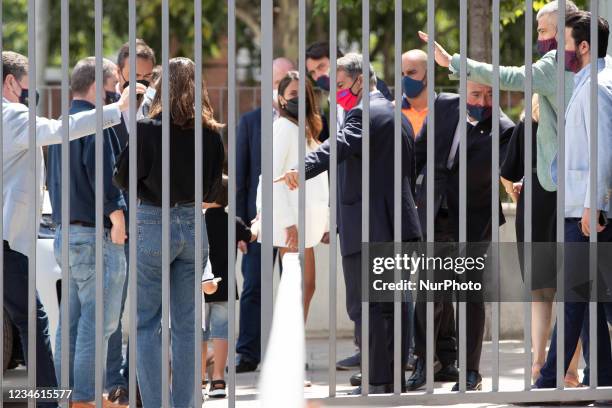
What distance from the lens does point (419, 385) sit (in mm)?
7555

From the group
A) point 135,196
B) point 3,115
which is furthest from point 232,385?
point 3,115

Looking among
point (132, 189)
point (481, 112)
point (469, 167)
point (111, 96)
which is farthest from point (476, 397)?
point (111, 96)

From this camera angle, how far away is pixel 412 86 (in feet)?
25.7

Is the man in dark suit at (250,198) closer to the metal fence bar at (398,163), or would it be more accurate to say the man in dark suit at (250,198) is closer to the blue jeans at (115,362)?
the blue jeans at (115,362)

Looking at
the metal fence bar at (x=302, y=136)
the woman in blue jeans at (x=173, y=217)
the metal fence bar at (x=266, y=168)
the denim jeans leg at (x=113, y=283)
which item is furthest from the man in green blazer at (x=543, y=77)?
the denim jeans leg at (x=113, y=283)

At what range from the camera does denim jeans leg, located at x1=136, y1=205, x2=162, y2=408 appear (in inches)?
250

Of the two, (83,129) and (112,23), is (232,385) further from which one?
(112,23)

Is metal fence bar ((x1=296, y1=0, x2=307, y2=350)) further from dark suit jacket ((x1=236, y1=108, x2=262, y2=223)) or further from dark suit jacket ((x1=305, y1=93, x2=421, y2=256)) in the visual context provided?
dark suit jacket ((x1=236, y1=108, x2=262, y2=223))

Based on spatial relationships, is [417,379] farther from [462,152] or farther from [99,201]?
[99,201]

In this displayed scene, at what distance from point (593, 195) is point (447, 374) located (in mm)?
1779

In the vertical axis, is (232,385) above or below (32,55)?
below

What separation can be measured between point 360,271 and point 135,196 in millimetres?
1481

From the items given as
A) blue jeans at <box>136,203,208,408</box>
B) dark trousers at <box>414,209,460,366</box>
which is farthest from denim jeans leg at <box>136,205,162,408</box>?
dark trousers at <box>414,209,460,366</box>

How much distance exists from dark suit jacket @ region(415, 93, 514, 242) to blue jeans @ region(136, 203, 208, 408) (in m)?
1.54
